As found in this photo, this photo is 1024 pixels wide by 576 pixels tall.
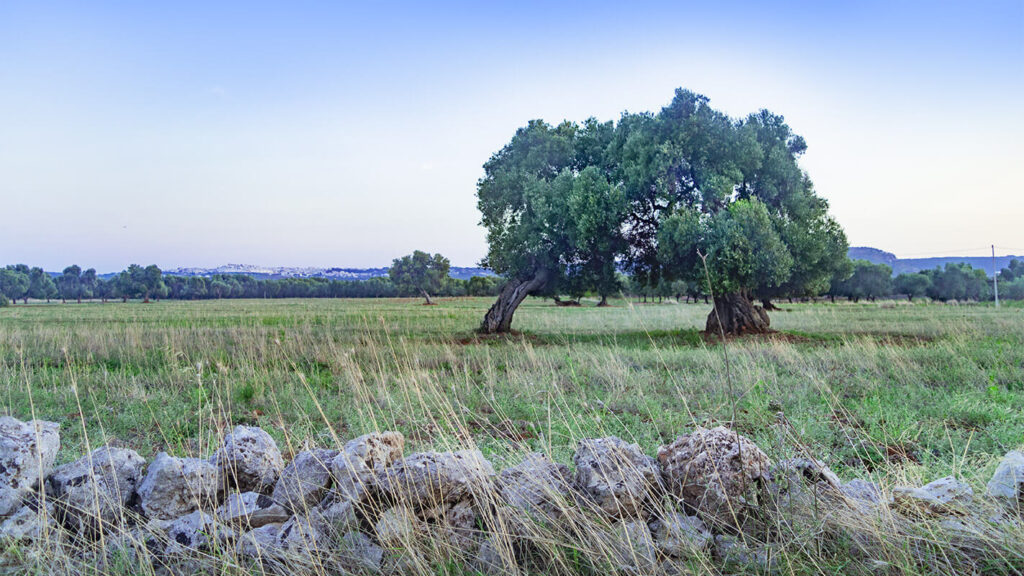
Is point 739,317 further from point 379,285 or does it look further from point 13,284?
point 13,284

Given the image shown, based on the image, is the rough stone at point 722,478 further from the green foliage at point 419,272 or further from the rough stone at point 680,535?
the green foliage at point 419,272

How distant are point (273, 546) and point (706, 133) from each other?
704 inches

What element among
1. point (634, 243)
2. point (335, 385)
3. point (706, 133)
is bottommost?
point (335, 385)

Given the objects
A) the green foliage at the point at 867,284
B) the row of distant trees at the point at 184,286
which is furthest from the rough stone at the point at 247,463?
the green foliage at the point at 867,284

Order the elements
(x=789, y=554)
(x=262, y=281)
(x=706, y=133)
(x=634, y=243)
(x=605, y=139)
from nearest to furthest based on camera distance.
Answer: (x=789, y=554) → (x=706, y=133) → (x=634, y=243) → (x=605, y=139) → (x=262, y=281)

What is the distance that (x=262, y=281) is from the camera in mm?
103000

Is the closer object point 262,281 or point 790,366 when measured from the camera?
point 790,366

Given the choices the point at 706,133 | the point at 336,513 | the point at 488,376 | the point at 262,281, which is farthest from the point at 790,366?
the point at 262,281

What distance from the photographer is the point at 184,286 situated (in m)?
90.7

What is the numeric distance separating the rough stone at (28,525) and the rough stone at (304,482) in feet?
4.24

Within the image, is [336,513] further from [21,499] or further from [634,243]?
[634,243]

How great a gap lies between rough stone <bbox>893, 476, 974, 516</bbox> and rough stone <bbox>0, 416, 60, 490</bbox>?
532cm

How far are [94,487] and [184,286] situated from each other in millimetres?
101137

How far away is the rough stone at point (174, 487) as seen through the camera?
3633 mm
